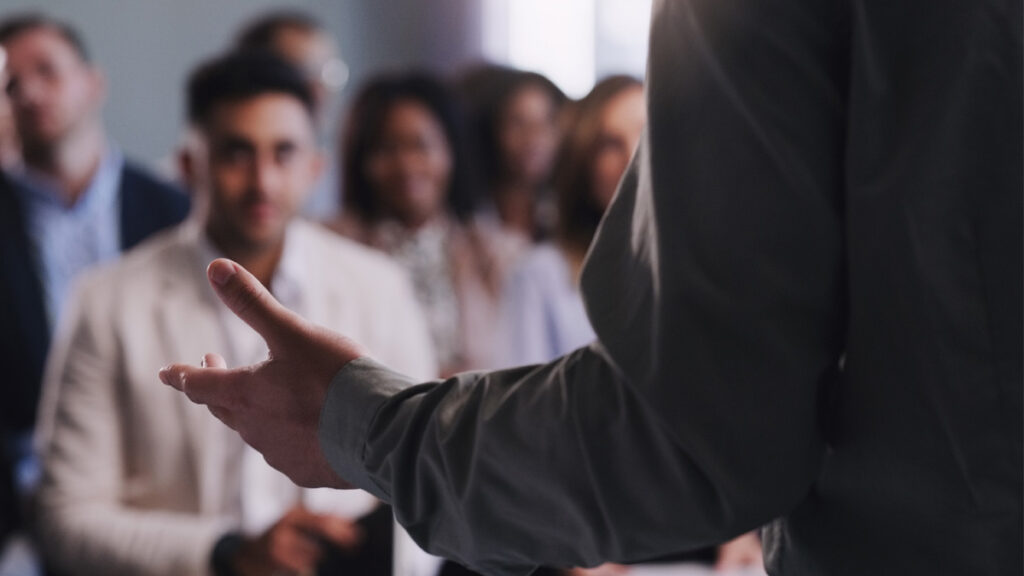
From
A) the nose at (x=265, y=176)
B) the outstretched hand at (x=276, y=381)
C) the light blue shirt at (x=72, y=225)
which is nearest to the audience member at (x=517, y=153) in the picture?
the light blue shirt at (x=72, y=225)

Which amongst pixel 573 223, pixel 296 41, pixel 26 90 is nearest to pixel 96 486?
pixel 573 223

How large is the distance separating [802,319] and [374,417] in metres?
0.25

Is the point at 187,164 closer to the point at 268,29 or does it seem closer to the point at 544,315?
the point at 544,315

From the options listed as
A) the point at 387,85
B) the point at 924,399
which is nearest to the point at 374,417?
the point at 924,399

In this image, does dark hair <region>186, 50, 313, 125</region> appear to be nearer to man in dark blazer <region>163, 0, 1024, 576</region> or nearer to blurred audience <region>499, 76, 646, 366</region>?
blurred audience <region>499, 76, 646, 366</region>

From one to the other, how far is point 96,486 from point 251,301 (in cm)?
133

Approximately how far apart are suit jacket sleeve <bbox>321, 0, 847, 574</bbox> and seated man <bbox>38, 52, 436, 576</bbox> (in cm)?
102

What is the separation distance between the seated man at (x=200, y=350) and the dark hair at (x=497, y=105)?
1388 mm

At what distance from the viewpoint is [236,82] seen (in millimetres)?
2264

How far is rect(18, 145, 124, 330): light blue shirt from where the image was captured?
3114mm

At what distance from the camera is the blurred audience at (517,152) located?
11.7 ft

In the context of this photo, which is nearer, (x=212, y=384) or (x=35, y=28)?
(x=212, y=384)

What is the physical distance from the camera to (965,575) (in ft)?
2.16

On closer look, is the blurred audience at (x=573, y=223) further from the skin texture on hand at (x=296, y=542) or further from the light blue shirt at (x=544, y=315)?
the skin texture on hand at (x=296, y=542)
